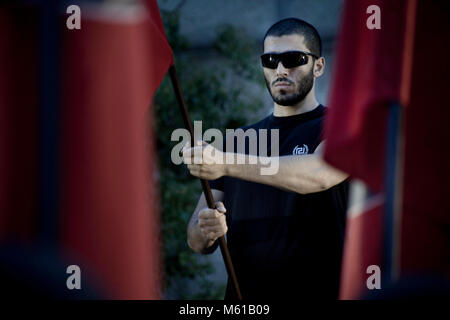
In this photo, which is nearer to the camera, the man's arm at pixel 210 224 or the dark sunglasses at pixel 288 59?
the man's arm at pixel 210 224

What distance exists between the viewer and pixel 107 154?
1.47m

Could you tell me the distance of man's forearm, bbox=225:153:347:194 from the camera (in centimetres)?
246

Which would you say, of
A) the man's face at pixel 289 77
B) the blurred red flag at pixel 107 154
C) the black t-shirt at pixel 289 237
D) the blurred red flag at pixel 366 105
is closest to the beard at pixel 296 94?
the man's face at pixel 289 77

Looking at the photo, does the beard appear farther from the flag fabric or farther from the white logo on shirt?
the flag fabric

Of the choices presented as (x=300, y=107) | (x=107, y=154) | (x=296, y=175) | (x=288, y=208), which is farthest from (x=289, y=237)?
(x=107, y=154)

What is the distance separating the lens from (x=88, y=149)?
1.46 meters

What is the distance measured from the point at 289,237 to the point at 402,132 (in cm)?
109

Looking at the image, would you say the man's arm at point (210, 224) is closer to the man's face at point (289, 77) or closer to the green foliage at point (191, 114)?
the man's face at point (289, 77)

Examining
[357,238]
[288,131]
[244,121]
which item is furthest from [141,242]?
[244,121]

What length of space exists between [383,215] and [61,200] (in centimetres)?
86

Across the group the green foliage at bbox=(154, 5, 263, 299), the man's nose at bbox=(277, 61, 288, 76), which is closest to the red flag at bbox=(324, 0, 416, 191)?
the man's nose at bbox=(277, 61, 288, 76)

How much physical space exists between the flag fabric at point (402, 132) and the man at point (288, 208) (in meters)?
0.73

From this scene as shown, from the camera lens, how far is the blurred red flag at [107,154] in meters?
1.43

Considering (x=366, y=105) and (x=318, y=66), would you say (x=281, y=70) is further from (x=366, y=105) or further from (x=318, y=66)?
(x=366, y=105)
